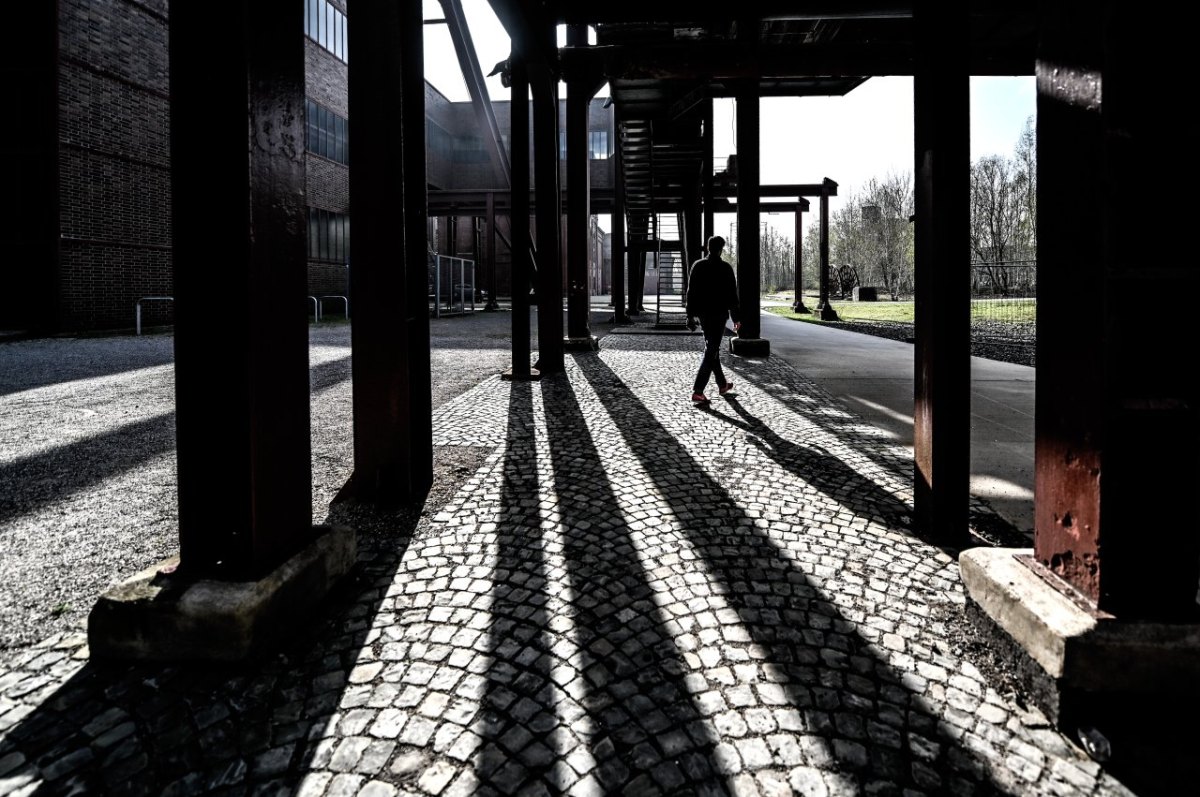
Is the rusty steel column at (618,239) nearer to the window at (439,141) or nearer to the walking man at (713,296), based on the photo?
the walking man at (713,296)

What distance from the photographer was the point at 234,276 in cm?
209

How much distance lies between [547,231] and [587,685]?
24.7 feet

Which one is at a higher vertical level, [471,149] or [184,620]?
[471,149]

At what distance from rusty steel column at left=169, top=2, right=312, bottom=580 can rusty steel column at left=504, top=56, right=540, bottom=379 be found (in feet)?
19.5

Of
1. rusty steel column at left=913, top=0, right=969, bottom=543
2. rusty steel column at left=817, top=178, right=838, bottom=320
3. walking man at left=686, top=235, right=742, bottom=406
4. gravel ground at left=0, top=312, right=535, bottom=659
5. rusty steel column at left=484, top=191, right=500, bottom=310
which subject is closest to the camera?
gravel ground at left=0, top=312, right=535, bottom=659

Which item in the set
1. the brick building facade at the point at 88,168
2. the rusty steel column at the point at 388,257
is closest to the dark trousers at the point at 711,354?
the rusty steel column at the point at 388,257

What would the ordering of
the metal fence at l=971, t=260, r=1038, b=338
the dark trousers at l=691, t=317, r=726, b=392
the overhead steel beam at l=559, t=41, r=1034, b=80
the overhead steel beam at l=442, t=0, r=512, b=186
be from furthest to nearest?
the overhead steel beam at l=442, t=0, r=512, b=186
the metal fence at l=971, t=260, r=1038, b=338
the overhead steel beam at l=559, t=41, r=1034, b=80
the dark trousers at l=691, t=317, r=726, b=392

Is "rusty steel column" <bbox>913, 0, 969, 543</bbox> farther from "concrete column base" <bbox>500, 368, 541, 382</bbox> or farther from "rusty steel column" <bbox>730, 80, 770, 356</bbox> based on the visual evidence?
"rusty steel column" <bbox>730, 80, 770, 356</bbox>

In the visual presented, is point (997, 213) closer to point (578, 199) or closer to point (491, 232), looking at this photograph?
point (491, 232)

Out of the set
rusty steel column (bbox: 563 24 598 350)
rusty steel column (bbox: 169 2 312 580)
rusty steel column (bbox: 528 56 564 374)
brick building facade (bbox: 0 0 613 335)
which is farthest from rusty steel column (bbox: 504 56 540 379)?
brick building facade (bbox: 0 0 613 335)

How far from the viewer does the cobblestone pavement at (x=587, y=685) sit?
1.64 metres

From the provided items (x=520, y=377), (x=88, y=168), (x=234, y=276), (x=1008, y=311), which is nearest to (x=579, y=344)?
(x=520, y=377)

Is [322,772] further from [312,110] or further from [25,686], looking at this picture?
[312,110]

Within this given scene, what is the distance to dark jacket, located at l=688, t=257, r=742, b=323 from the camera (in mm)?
7078
